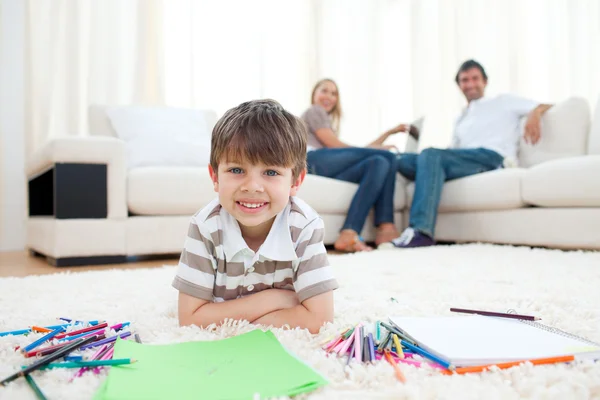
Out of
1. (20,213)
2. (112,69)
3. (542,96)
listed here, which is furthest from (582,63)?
(20,213)

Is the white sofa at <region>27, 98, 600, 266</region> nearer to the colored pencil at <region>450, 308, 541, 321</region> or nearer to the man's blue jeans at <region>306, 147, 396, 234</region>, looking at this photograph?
the man's blue jeans at <region>306, 147, 396, 234</region>

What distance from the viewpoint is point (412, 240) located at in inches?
89.5

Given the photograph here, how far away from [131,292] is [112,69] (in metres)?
2.49

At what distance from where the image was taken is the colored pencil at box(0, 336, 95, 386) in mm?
566

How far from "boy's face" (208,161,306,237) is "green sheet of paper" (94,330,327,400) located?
20 centimetres

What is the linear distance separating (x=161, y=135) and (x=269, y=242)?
1.89m

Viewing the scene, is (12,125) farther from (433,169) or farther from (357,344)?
(357,344)

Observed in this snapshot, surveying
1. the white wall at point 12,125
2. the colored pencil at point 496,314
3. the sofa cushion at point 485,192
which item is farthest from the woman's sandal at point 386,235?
the white wall at point 12,125

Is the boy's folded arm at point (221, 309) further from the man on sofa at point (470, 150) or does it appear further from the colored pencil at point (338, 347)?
the man on sofa at point (470, 150)

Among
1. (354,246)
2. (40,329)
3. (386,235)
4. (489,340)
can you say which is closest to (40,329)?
(40,329)

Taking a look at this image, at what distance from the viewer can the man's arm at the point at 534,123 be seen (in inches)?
100

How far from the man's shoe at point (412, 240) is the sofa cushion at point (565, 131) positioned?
2.85 ft

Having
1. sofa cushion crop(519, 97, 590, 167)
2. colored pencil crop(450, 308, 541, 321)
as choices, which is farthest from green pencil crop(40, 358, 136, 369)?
sofa cushion crop(519, 97, 590, 167)

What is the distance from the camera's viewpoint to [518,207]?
7.43 feet
